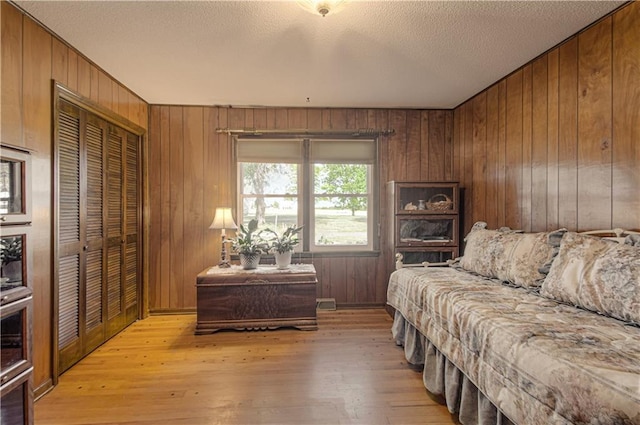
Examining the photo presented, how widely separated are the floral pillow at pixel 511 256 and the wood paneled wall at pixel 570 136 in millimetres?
294

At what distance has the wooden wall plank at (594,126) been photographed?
2077mm

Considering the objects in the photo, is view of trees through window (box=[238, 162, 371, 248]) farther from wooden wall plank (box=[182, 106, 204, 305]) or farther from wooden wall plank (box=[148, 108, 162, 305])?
wooden wall plank (box=[148, 108, 162, 305])

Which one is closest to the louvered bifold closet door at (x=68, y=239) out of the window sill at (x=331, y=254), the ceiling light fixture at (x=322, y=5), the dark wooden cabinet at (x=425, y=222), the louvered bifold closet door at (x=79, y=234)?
the louvered bifold closet door at (x=79, y=234)

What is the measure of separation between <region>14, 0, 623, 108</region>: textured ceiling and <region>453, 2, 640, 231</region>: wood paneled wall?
16 centimetres

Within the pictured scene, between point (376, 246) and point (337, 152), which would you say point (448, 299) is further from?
point (337, 152)

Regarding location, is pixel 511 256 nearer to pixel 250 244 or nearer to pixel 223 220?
pixel 250 244

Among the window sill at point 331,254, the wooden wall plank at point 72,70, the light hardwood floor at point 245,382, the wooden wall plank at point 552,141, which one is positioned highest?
the wooden wall plank at point 72,70

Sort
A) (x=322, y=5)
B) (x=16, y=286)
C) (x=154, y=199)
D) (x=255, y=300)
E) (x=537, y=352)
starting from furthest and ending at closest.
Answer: (x=154, y=199) → (x=255, y=300) → (x=322, y=5) → (x=16, y=286) → (x=537, y=352)

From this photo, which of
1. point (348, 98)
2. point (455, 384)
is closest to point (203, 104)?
point (348, 98)

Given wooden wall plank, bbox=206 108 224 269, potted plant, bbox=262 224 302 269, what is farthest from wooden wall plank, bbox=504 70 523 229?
wooden wall plank, bbox=206 108 224 269

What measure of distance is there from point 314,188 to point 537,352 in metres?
3.01

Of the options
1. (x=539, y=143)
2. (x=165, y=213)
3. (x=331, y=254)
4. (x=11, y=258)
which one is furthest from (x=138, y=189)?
(x=539, y=143)

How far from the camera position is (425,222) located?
3857mm

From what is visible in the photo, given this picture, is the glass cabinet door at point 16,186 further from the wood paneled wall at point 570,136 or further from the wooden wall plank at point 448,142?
the wooden wall plank at point 448,142
